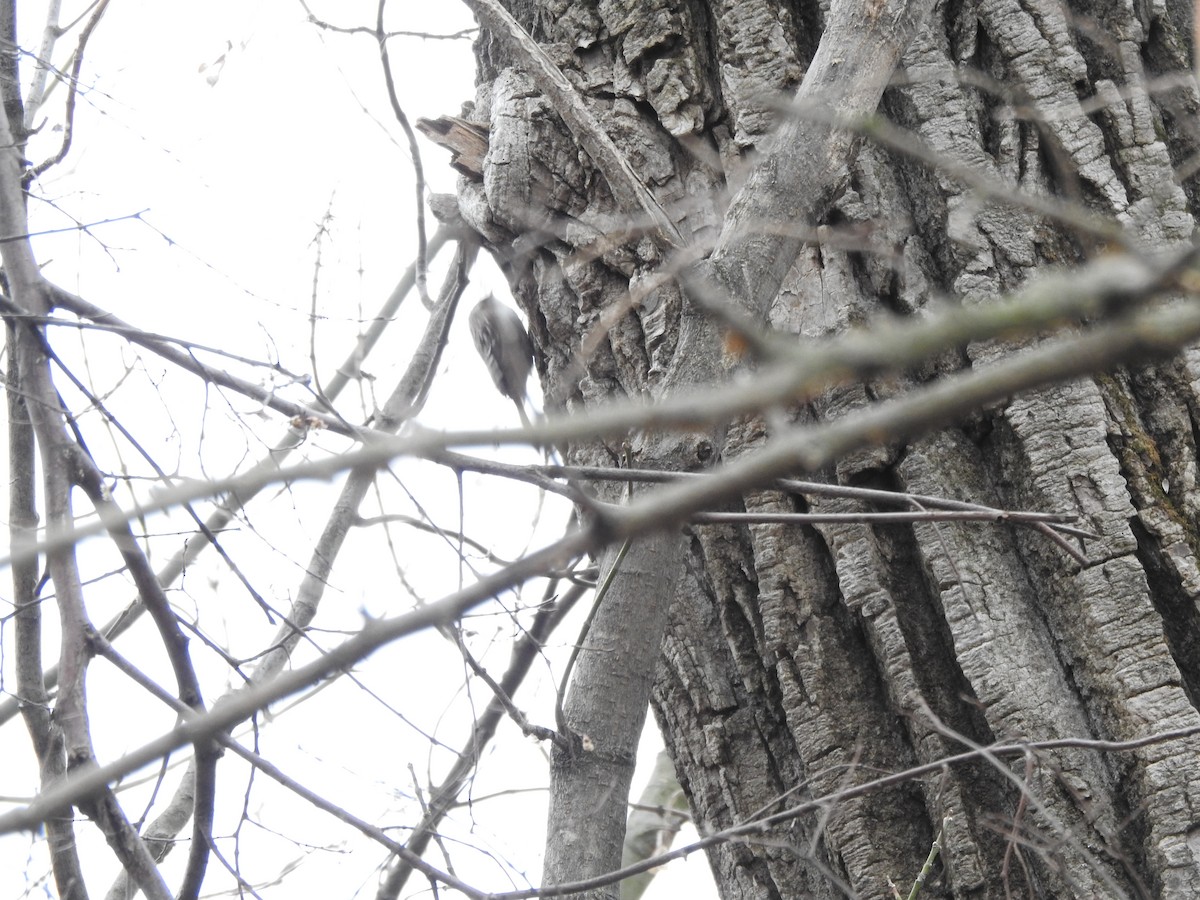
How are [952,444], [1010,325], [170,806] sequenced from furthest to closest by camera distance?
[170,806] < [952,444] < [1010,325]

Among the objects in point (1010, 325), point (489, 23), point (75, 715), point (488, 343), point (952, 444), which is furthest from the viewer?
point (488, 343)

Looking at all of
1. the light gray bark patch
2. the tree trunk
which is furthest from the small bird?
the light gray bark patch

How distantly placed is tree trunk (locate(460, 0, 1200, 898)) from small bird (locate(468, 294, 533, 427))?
88 centimetres

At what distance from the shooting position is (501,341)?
11.7ft

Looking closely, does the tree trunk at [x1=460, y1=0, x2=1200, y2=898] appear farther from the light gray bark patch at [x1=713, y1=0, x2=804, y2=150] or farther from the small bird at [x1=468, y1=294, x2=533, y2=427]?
the small bird at [x1=468, y1=294, x2=533, y2=427]

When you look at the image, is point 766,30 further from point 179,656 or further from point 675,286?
point 179,656

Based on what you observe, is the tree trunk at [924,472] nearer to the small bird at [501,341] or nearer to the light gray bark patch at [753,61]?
the light gray bark patch at [753,61]

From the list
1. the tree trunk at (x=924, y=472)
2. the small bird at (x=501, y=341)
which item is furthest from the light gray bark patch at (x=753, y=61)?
the small bird at (x=501, y=341)

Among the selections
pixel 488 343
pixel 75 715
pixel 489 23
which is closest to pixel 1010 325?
pixel 489 23

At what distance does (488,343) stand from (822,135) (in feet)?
6.54

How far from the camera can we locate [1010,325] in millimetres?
578

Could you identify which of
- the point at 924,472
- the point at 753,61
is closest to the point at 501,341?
the point at 753,61

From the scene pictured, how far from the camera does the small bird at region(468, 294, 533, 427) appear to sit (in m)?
3.48

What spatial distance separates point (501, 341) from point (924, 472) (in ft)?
5.93
